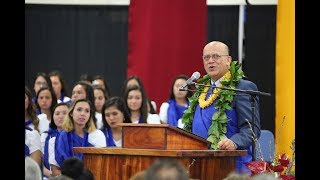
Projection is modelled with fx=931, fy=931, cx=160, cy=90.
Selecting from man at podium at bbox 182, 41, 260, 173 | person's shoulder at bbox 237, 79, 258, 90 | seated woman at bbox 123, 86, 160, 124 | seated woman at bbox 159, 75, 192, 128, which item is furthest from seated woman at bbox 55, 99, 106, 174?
person's shoulder at bbox 237, 79, 258, 90

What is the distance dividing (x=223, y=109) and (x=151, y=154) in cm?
118

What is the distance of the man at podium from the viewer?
6.05 meters

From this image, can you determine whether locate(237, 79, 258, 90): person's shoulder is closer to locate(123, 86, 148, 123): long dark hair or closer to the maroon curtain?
locate(123, 86, 148, 123): long dark hair

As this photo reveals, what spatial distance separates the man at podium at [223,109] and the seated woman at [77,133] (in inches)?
58.8

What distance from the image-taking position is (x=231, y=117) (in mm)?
6188

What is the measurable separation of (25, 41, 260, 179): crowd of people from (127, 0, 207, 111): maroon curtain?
9.6 inches

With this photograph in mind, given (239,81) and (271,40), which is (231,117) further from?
(271,40)

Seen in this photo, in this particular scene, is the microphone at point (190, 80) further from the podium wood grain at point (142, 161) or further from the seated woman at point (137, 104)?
the seated woman at point (137, 104)

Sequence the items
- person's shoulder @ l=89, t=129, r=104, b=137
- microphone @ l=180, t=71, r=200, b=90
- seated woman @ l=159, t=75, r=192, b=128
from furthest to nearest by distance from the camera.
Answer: seated woman @ l=159, t=75, r=192, b=128 → person's shoulder @ l=89, t=129, r=104, b=137 → microphone @ l=180, t=71, r=200, b=90

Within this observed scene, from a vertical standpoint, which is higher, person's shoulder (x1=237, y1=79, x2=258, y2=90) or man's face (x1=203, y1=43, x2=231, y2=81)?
man's face (x1=203, y1=43, x2=231, y2=81)

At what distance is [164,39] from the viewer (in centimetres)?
972

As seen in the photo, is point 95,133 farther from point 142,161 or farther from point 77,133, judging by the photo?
point 142,161
